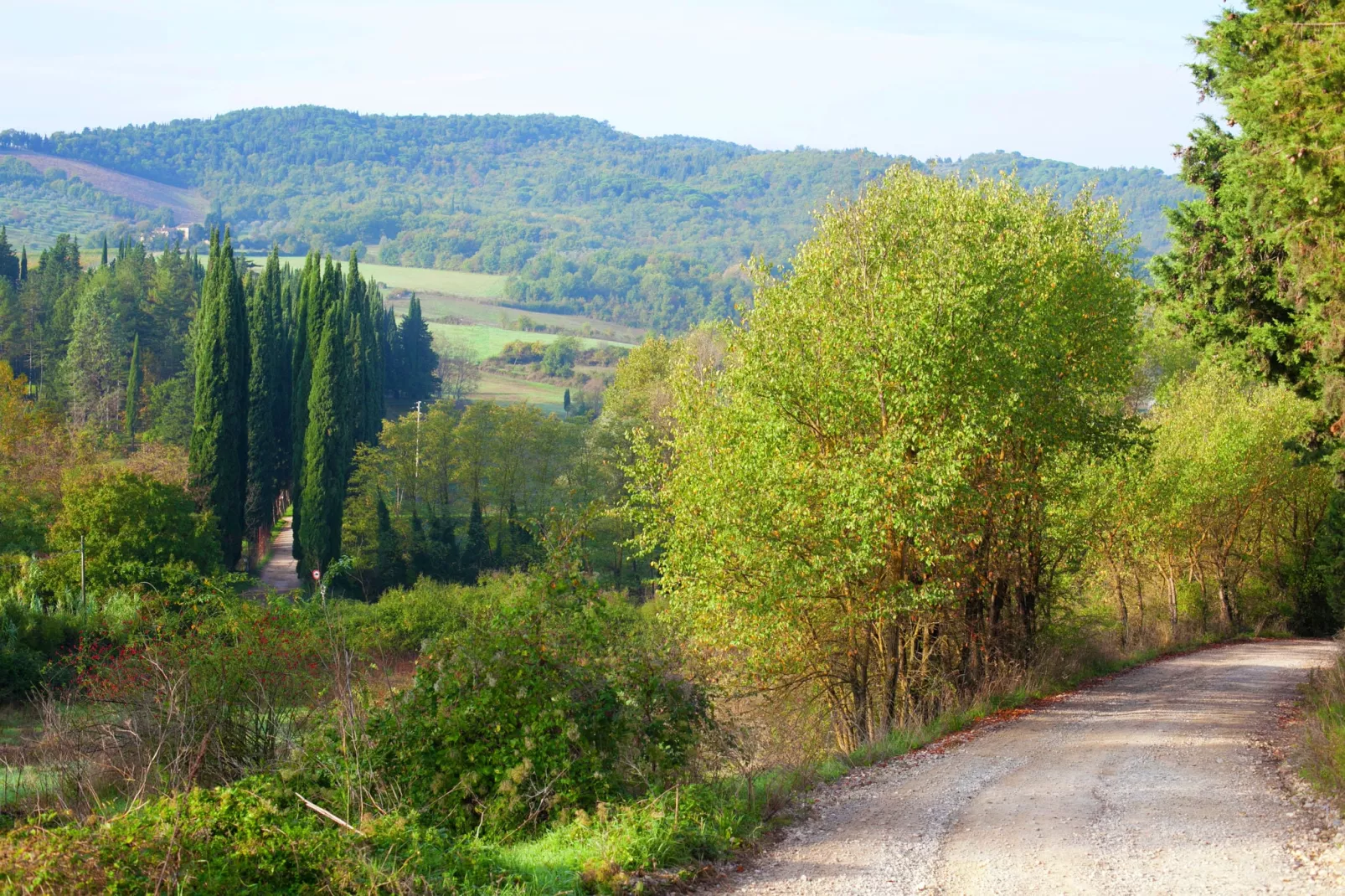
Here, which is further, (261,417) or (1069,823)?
(261,417)

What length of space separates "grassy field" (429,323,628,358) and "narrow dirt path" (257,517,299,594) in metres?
84.0

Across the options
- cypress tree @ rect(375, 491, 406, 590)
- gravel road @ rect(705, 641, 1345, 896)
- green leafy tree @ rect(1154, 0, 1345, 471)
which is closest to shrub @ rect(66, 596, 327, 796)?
gravel road @ rect(705, 641, 1345, 896)

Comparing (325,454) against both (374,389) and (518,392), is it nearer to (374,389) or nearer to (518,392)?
(374,389)

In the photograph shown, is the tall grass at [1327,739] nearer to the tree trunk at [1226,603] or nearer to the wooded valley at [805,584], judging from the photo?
the wooded valley at [805,584]

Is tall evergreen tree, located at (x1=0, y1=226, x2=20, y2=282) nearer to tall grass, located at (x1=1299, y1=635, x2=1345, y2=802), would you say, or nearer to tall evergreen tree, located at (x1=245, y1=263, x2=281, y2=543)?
tall evergreen tree, located at (x1=245, y1=263, x2=281, y2=543)

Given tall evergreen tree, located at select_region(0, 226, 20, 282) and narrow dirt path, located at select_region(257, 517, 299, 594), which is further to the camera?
tall evergreen tree, located at select_region(0, 226, 20, 282)

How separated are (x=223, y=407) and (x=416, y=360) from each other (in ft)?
Answer: 162

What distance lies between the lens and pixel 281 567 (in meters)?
51.3

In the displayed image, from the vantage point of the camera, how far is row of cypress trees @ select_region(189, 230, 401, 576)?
4478 centimetres

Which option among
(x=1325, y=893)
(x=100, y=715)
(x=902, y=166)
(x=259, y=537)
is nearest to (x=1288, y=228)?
(x=1325, y=893)

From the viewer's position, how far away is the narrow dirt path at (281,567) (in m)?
47.2

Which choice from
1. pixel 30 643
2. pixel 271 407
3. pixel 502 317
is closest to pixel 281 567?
pixel 271 407

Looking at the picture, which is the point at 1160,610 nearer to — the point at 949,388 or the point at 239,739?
the point at 949,388

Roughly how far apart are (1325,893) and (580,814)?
466cm
